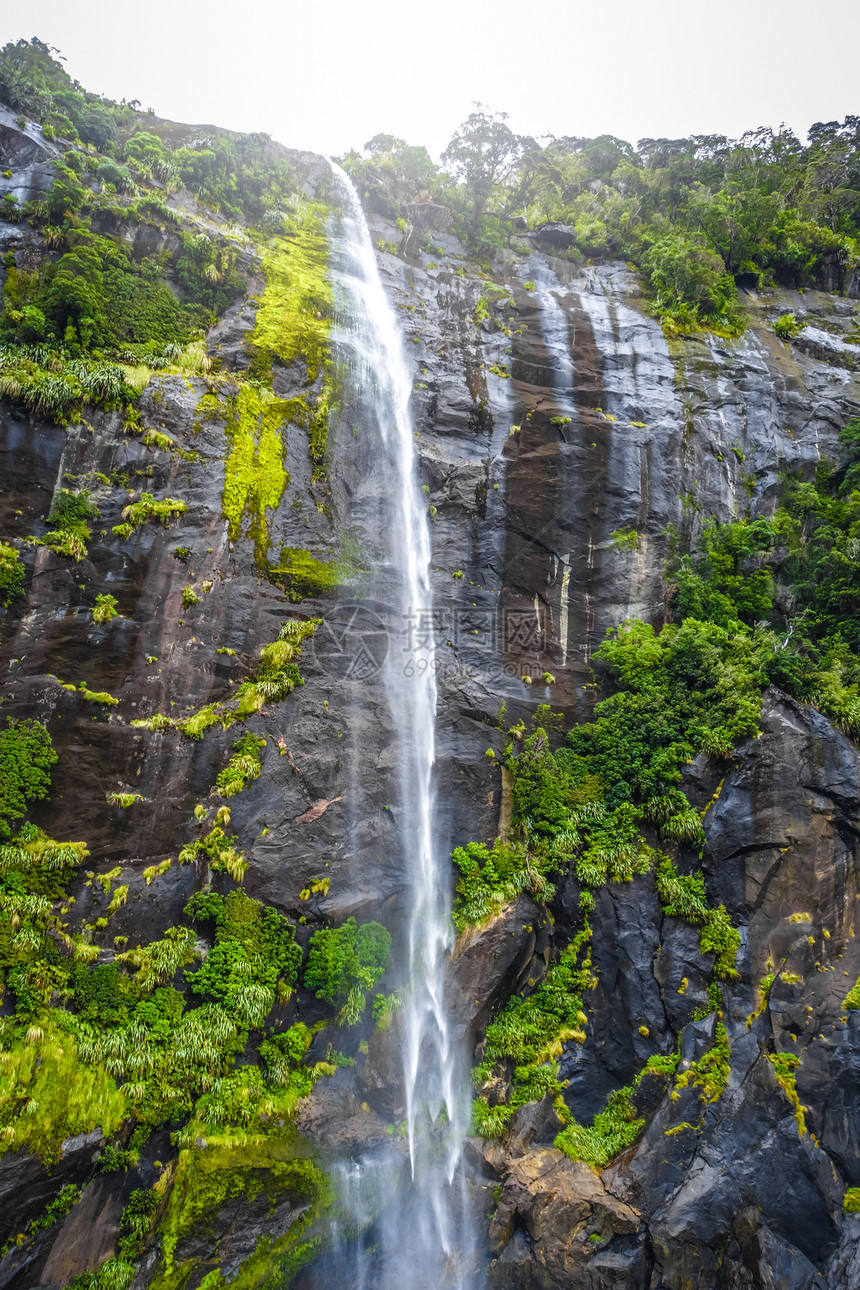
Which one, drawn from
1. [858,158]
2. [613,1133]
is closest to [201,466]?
[613,1133]

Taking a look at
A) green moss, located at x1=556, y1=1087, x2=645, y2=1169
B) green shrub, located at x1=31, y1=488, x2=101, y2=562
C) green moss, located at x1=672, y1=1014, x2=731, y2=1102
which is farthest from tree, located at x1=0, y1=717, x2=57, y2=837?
green moss, located at x1=672, y1=1014, x2=731, y2=1102

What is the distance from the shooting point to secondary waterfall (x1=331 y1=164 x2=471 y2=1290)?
9.61 meters

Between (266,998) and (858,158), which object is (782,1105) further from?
(858,158)

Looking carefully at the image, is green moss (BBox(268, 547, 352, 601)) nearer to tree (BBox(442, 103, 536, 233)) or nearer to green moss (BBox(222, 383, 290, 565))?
green moss (BBox(222, 383, 290, 565))

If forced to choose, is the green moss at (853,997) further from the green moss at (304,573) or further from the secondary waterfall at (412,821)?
the green moss at (304,573)

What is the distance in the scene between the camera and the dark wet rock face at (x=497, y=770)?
8.52 m

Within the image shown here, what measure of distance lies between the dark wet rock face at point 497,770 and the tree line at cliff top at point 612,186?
3340 mm

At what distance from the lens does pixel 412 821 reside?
41.2ft

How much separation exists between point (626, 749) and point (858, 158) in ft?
83.6

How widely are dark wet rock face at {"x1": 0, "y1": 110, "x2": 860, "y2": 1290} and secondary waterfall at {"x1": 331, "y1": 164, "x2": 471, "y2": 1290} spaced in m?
0.31

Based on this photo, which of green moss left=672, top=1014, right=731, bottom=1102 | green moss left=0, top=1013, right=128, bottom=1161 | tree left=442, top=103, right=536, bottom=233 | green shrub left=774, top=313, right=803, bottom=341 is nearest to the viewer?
green moss left=0, top=1013, right=128, bottom=1161

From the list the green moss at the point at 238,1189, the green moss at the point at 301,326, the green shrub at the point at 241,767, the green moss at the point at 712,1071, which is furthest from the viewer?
the green moss at the point at 301,326

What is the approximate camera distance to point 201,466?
1291 centimetres

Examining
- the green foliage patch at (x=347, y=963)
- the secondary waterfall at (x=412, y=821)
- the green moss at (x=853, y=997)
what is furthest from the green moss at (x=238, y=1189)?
the green moss at (x=853, y=997)
